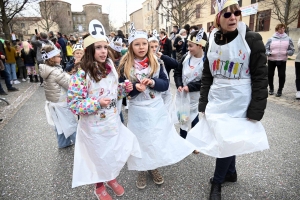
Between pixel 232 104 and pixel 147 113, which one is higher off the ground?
pixel 232 104

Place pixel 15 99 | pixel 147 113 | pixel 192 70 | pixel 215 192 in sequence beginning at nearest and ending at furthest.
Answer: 1. pixel 215 192
2. pixel 147 113
3. pixel 192 70
4. pixel 15 99

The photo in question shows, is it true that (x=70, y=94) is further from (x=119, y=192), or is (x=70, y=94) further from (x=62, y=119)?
(x=62, y=119)

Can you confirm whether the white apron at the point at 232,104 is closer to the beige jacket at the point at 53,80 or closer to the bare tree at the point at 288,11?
the beige jacket at the point at 53,80

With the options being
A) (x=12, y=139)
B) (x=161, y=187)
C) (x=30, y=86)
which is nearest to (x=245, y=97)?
(x=161, y=187)

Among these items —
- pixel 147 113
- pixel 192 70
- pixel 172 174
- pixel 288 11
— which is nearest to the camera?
pixel 147 113

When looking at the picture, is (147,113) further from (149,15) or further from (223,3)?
(149,15)

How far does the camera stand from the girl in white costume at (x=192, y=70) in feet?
9.28

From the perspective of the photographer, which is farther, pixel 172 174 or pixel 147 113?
pixel 172 174

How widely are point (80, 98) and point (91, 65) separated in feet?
1.08

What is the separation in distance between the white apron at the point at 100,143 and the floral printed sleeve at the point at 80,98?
2.3 inches

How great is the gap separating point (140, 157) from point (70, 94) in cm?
97

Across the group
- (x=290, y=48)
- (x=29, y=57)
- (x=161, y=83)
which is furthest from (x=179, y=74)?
(x=29, y=57)

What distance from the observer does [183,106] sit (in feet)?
10.0

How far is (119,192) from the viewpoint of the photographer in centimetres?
230
